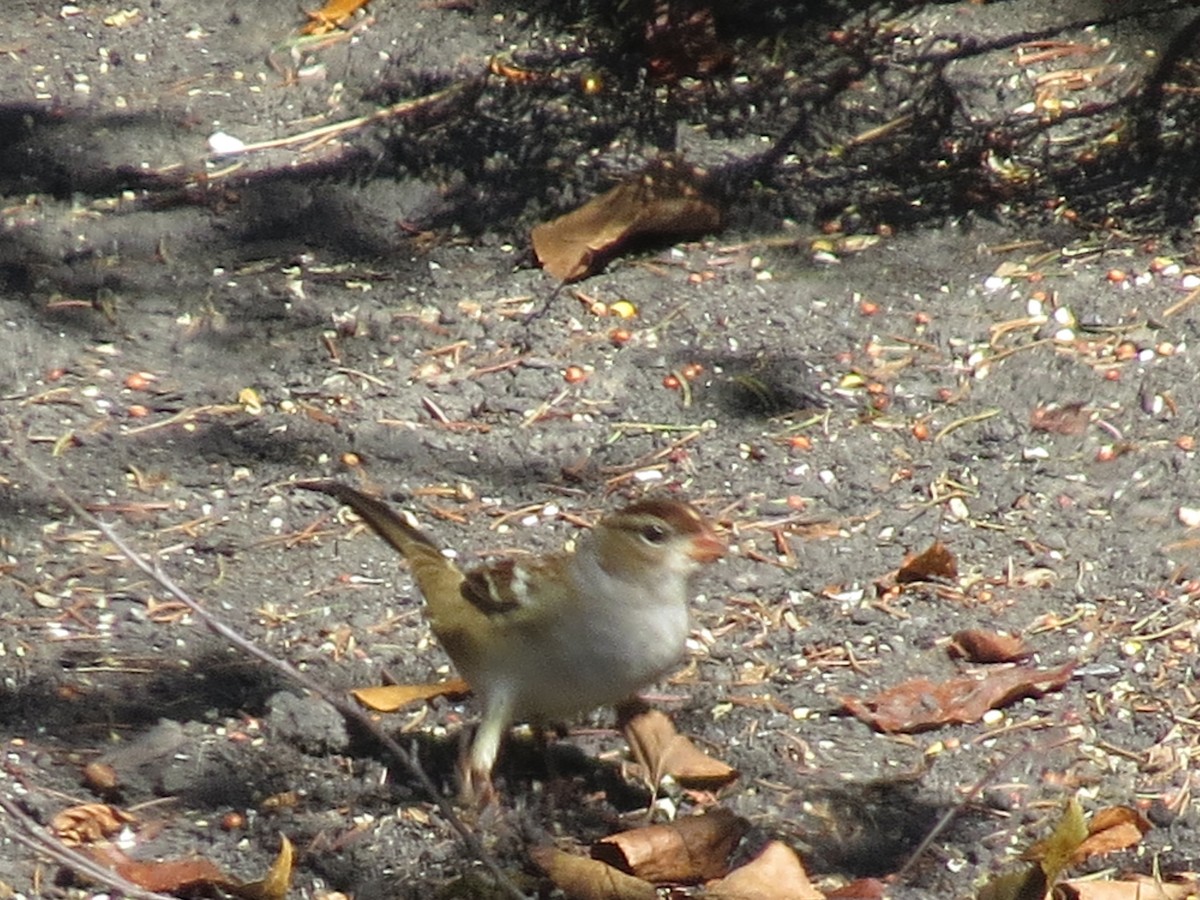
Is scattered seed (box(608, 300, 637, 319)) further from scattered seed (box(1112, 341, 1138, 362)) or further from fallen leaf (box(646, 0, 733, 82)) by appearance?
scattered seed (box(1112, 341, 1138, 362))

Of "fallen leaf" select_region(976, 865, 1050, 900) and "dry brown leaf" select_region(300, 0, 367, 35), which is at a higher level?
"dry brown leaf" select_region(300, 0, 367, 35)

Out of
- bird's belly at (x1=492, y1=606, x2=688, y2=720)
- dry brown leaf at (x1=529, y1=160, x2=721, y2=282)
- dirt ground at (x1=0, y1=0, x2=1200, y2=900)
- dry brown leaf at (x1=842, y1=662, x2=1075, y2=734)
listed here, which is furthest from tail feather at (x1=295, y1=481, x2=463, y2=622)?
dry brown leaf at (x1=529, y1=160, x2=721, y2=282)

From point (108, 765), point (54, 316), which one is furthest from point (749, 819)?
point (54, 316)

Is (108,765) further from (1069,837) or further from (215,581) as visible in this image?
(1069,837)

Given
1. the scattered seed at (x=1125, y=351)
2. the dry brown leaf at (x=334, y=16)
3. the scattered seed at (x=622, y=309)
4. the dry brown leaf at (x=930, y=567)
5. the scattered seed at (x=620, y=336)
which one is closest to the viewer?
the dry brown leaf at (x=930, y=567)

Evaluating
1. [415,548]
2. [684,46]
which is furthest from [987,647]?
[684,46]

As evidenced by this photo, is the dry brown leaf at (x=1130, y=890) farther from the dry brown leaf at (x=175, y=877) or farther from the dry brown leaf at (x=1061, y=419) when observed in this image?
the dry brown leaf at (x=1061, y=419)

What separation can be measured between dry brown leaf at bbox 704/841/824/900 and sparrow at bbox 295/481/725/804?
50 centimetres

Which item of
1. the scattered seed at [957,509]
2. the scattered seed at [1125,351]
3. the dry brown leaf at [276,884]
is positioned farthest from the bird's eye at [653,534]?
the scattered seed at [1125,351]

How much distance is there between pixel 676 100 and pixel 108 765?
3705mm

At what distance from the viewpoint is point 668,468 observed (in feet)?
17.9

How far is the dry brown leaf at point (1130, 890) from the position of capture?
3.78 metres

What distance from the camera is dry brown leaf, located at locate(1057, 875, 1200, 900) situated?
378 cm

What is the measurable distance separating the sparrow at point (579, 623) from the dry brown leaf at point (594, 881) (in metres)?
0.37
